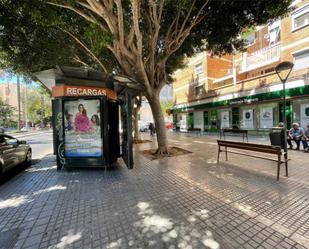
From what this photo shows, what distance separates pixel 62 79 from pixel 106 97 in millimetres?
1574

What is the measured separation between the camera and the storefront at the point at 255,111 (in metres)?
13.4

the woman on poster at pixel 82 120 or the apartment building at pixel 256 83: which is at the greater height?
the apartment building at pixel 256 83

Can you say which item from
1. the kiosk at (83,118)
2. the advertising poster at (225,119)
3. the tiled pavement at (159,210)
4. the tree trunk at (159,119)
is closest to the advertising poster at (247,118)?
the advertising poster at (225,119)

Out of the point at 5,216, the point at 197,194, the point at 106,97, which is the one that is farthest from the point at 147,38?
the point at 5,216

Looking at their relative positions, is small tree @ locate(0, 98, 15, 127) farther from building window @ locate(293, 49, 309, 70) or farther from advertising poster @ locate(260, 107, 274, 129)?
building window @ locate(293, 49, 309, 70)

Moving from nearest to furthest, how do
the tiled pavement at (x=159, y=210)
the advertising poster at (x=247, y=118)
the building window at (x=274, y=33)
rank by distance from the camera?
the tiled pavement at (x=159, y=210) < the building window at (x=274, y=33) < the advertising poster at (x=247, y=118)

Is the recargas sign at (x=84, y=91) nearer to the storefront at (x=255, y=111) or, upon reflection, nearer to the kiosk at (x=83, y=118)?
the kiosk at (x=83, y=118)

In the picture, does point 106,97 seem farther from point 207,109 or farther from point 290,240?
point 207,109

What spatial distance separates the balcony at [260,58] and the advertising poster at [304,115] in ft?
14.0

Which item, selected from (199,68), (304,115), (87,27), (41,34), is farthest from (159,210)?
(199,68)

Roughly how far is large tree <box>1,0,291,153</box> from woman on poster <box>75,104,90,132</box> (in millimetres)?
2169

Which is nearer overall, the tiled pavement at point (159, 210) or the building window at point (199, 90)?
the tiled pavement at point (159, 210)

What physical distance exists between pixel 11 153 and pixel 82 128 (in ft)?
8.90

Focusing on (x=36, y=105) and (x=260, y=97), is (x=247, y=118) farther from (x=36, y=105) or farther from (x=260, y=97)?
(x=36, y=105)
